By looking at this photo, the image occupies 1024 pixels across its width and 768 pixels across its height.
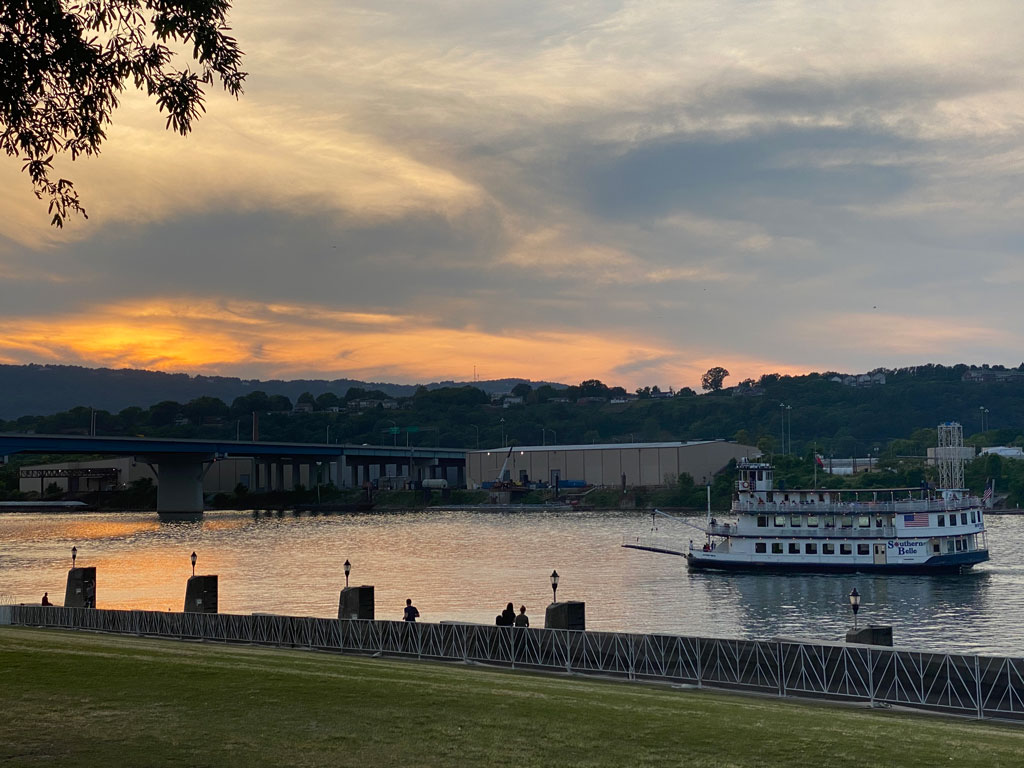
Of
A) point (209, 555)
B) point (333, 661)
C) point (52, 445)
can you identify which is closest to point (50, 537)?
point (52, 445)

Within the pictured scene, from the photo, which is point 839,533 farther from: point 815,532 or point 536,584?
point 536,584

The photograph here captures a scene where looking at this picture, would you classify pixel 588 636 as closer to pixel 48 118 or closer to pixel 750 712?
pixel 750 712

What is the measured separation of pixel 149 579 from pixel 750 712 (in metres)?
80.6

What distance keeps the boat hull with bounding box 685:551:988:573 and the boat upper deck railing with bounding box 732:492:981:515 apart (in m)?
4.12

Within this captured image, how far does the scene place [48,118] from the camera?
21.3m

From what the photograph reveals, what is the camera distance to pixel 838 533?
97.1 m

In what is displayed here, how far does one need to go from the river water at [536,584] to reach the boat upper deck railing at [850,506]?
5509 mm

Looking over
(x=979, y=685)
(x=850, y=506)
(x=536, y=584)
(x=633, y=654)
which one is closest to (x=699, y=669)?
A: (x=633, y=654)

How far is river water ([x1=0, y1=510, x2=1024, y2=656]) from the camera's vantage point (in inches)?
2689

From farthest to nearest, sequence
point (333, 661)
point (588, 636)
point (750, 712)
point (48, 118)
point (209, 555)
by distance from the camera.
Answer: point (209, 555) → point (588, 636) → point (333, 661) → point (750, 712) → point (48, 118)

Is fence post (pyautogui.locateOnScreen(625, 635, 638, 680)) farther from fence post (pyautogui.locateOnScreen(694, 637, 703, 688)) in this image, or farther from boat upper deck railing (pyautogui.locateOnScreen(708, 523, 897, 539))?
boat upper deck railing (pyautogui.locateOnScreen(708, 523, 897, 539))

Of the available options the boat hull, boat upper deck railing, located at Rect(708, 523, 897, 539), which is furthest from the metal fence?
boat upper deck railing, located at Rect(708, 523, 897, 539)

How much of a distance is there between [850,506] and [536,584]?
96.2ft

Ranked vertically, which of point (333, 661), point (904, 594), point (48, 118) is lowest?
point (904, 594)
